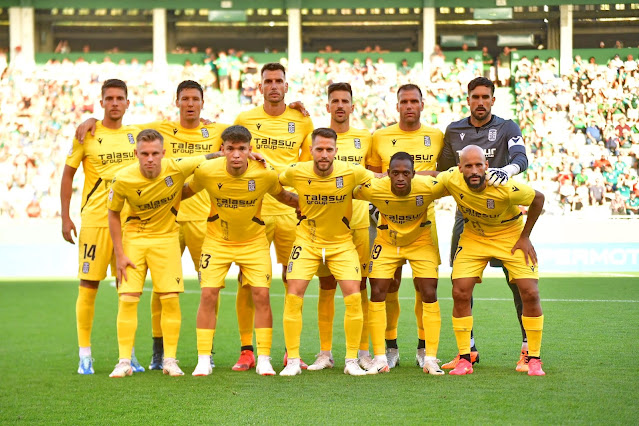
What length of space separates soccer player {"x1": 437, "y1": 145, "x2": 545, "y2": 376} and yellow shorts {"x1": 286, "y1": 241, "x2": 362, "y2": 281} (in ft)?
2.47

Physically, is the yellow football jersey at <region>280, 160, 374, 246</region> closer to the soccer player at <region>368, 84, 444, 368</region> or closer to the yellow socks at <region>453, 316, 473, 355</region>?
the soccer player at <region>368, 84, 444, 368</region>

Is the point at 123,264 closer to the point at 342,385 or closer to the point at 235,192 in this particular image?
the point at 235,192

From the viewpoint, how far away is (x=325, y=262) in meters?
6.32

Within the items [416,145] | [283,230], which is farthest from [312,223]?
[416,145]

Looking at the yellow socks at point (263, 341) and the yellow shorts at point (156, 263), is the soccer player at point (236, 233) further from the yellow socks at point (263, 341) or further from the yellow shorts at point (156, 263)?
the yellow shorts at point (156, 263)

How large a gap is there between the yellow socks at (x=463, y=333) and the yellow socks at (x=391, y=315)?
0.66m

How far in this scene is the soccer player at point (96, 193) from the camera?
6.54 metres

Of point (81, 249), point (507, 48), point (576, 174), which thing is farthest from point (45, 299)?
point (507, 48)

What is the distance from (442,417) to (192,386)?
6.13 ft

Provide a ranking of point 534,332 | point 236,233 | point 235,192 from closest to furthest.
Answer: point 534,332, point 235,192, point 236,233

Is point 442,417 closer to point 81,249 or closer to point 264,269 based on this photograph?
point 264,269

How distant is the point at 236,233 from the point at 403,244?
4.14ft

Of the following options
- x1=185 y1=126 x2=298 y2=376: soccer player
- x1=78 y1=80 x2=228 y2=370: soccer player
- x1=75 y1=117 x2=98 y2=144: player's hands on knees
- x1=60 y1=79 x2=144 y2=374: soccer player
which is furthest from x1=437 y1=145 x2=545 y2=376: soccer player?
x1=75 y1=117 x2=98 y2=144: player's hands on knees

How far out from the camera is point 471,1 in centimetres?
2572
